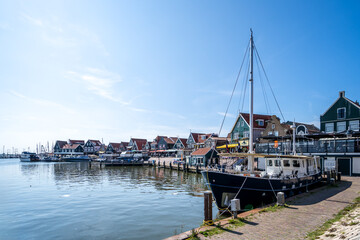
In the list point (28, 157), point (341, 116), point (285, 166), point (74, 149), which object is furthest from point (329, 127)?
point (28, 157)

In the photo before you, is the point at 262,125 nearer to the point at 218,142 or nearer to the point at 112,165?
the point at 218,142

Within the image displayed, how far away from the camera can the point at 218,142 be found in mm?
61844

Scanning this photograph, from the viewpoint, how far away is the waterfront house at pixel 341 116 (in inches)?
1439

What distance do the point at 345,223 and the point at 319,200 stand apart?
19.1 ft

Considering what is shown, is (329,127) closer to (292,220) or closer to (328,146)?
(328,146)

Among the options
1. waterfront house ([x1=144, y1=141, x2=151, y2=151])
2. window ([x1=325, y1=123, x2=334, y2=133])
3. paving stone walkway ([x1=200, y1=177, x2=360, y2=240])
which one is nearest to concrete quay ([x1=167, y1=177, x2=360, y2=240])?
paving stone walkway ([x1=200, y1=177, x2=360, y2=240])

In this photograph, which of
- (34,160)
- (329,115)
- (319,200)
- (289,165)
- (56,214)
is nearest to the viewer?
(319,200)

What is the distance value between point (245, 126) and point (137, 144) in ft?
211

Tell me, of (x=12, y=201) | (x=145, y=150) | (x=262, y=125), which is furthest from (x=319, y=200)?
(x=145, y=150)

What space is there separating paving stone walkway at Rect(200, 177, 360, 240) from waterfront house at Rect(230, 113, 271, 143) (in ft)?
127

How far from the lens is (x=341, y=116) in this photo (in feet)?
125

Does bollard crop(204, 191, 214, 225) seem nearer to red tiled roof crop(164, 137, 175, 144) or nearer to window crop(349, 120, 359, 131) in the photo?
window crop(349, 120, 359, 131)

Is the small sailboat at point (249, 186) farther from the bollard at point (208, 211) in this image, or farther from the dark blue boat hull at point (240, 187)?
the bollard at point (208, 211)

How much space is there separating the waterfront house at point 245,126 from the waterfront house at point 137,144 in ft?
190
